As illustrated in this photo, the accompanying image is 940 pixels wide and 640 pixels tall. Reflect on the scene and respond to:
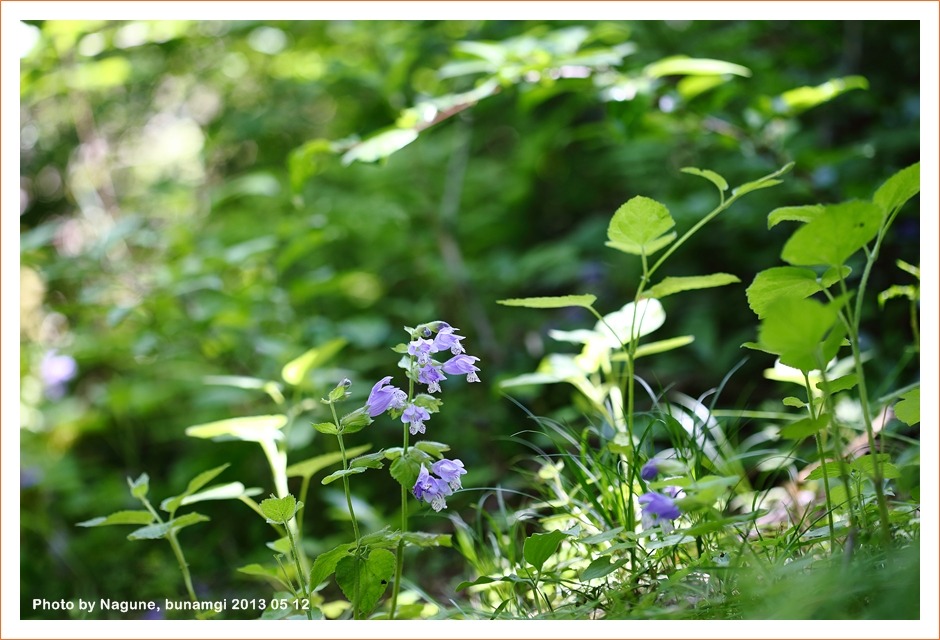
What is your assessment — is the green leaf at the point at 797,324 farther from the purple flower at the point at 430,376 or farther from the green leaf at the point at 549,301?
the purple flower at the point at 430,376

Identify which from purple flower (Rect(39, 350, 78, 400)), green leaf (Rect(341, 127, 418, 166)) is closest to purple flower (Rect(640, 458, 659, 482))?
green leaf (Rect(341, 127, 418, 166))

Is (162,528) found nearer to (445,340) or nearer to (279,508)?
(279,508)

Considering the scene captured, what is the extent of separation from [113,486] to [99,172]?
1.38 metres

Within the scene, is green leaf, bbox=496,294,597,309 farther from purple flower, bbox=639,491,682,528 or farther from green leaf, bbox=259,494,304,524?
green leaf, bbox=259,494,304,524

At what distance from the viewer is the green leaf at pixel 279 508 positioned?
866 millimetres

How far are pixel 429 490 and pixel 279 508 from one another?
0.62 feet

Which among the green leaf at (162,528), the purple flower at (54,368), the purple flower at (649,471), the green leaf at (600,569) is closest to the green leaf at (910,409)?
the purple flower at (649,471)

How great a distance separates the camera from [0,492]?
1194mm

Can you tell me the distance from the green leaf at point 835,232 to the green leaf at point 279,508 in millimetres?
643

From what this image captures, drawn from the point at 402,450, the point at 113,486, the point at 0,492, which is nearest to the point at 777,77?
the point at 402,450

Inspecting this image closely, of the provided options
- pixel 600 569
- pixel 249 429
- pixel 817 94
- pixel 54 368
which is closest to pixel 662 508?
pixel 600 569

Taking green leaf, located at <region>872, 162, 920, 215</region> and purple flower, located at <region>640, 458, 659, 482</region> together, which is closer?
green leaf, located at <region>872, 162, 920, 215</region>

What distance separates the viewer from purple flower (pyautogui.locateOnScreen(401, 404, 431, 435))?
823 mm

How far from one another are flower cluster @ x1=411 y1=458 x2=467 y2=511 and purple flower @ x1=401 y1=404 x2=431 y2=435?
5cm
